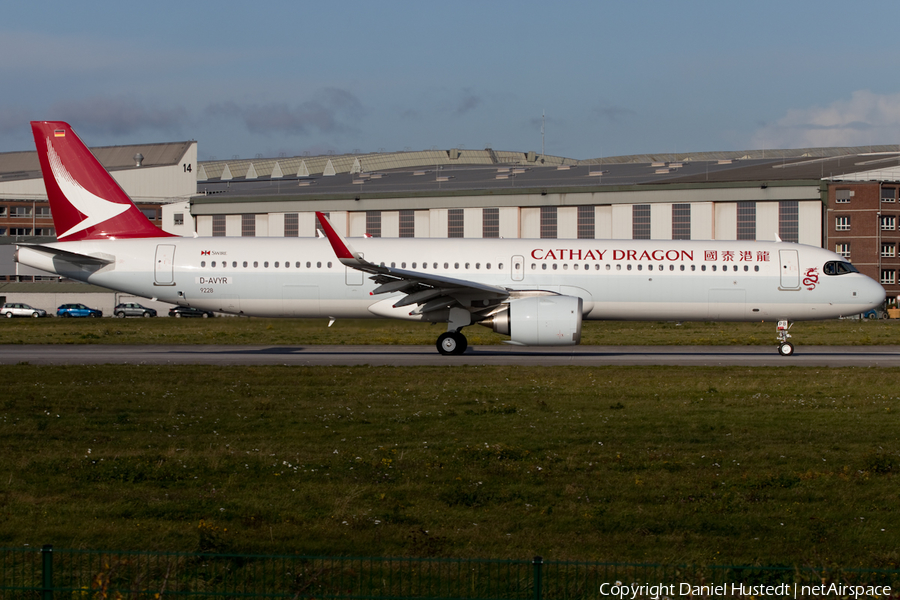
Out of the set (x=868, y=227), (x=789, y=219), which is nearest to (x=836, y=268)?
(x=789, y=219)

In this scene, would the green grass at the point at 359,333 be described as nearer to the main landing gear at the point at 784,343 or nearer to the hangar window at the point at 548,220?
the main landing gear at the point at 784,343

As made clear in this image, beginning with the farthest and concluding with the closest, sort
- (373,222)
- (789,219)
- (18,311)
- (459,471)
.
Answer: (18,311) → (373,222) → (789,219) → (459,471)

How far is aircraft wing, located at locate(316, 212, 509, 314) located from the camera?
2494cm

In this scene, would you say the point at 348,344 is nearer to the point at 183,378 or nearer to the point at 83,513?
the point at 183,378

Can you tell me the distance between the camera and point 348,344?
34.1m

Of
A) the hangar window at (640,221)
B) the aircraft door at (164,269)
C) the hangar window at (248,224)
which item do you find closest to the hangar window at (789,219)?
the hangar window at (640,221)

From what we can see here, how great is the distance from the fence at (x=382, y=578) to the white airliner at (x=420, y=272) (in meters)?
19.9

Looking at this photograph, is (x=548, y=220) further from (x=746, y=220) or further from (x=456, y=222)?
(x=746, y=220)

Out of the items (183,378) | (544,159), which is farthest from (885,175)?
(183,378)

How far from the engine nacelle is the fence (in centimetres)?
1797

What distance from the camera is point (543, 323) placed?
2538 centimetres

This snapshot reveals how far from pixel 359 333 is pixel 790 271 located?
61.4ft

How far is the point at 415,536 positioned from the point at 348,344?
2604 cm

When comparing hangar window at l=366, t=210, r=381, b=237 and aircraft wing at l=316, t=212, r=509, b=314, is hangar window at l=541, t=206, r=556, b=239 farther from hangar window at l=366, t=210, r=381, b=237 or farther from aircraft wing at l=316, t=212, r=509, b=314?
aircraft wing at l=316, t=212, r=509, b=314
